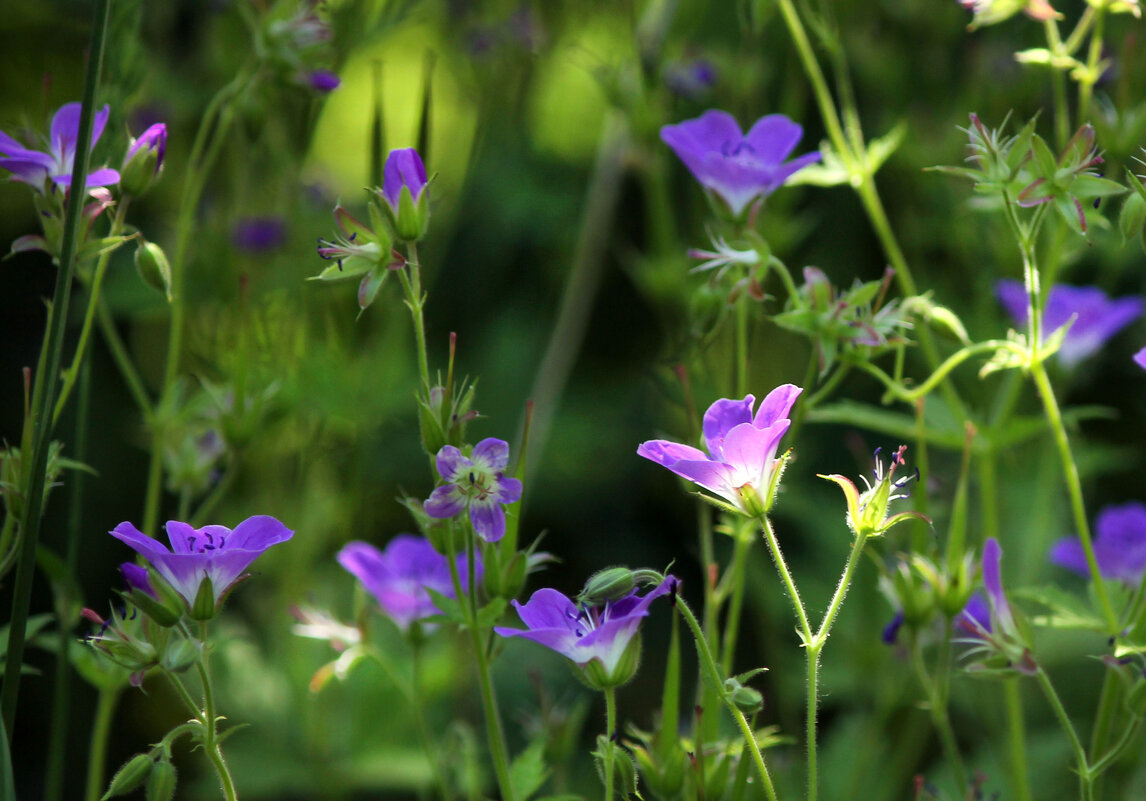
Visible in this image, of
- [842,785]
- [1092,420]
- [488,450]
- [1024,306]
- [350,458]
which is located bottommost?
[842,785]

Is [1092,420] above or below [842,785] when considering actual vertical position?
above

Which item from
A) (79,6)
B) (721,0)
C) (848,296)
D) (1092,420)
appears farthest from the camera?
(721,0)

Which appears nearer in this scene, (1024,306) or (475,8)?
(1024,306)

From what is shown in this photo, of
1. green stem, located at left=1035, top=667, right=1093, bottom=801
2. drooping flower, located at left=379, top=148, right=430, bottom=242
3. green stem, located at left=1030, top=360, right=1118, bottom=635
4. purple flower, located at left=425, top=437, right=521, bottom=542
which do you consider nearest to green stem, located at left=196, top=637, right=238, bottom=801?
purple flower, located at left=425, top=437, right=521, bottom=542

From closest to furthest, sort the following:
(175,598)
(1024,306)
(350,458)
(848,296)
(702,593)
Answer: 1. (175,598)
2. (848,296)
3. (1024,306)
4. (350,458)
5. (702,593)

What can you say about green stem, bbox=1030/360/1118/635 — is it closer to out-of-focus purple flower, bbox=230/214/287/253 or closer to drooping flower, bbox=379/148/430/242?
drooping flower, bbox=379/148/430/242

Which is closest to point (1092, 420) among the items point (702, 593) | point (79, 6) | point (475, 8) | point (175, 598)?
point (702, 593)

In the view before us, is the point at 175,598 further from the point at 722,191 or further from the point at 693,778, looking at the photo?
the point at 722,191
